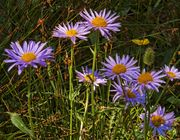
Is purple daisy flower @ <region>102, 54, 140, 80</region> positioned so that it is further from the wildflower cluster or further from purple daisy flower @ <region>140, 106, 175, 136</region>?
purple daisy flower @ <region>140, 106, 175, 136</region>

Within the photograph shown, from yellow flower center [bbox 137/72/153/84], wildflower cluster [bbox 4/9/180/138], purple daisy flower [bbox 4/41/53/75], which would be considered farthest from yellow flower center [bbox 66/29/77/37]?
yellow flower center [bbox 137/72/153/84]

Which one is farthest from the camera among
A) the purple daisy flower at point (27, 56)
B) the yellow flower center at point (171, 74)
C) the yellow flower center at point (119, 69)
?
the yellow flower center at point (171, 74)

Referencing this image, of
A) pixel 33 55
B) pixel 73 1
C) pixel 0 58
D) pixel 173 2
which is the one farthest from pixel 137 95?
pixel 173 2

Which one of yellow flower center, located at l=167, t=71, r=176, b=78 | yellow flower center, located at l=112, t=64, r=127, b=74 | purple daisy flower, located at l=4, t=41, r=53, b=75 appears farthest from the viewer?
yellow flower center, located at l=167, t=71, r=176, b=78

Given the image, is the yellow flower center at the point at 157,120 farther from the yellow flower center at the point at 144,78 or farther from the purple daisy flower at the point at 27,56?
the purple daisy flower at the point at 27,56

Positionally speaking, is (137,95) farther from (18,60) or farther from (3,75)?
(3,75)

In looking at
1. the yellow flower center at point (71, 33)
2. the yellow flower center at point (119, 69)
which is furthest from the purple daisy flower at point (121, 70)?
the yellow flower center at point (71, 33)
